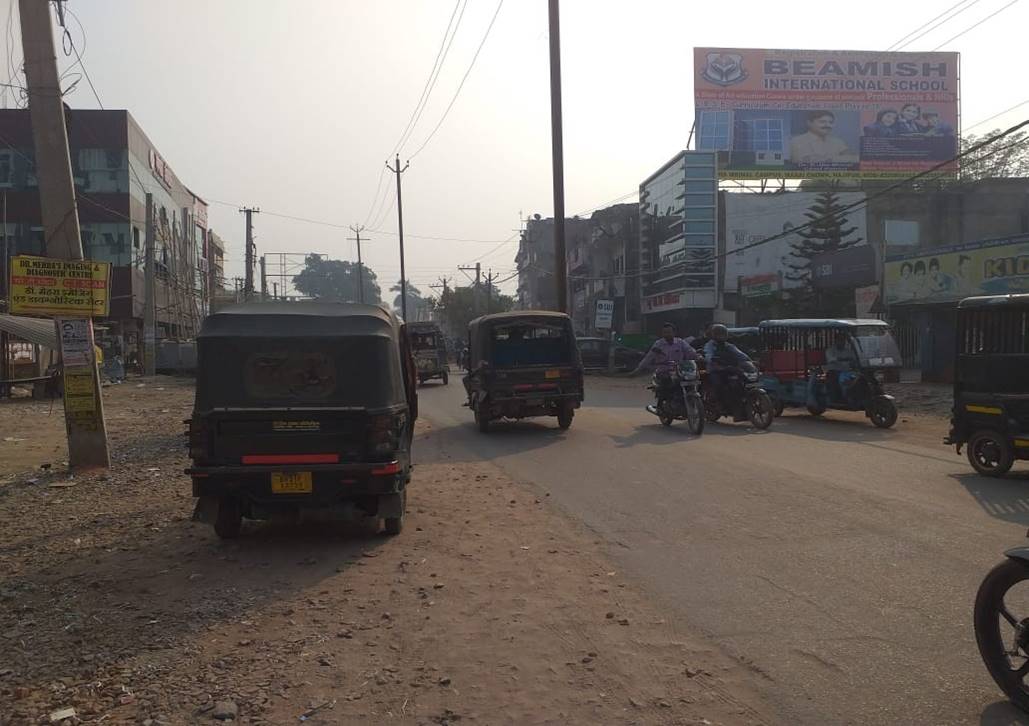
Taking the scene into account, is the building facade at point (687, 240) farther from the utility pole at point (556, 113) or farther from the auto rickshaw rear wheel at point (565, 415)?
the auto rickshaw rear wheel at point (565, 415)

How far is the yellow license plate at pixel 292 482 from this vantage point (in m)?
6.99

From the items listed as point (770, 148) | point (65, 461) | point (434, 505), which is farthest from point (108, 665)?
point (770, 148)

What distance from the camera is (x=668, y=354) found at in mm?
15953

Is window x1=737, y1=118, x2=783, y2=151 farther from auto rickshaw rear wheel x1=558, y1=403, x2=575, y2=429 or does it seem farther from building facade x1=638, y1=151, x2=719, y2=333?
auto rickshaw rear wheel x1=558, y1=403, x2=575, y2=429

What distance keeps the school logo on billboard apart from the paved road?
116ft

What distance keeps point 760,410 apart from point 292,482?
34.2ft

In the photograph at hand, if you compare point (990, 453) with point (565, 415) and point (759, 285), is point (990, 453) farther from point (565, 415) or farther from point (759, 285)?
point (759, 285)

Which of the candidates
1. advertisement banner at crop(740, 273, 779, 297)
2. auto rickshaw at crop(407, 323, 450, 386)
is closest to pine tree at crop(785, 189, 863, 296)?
advertisement banner at crop(740, 273, 779, 297)

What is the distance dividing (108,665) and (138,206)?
51.0 m

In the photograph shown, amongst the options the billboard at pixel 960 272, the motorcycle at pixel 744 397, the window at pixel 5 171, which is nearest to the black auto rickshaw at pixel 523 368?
the motorcycle at pixel 744 397

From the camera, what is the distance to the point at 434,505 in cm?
916

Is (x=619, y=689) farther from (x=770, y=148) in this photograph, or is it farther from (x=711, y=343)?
(x=770, y=148)

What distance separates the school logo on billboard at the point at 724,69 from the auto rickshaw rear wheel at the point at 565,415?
3427cm

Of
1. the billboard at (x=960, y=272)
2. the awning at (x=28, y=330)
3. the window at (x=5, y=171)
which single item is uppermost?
the window at (x=5, y=171)
